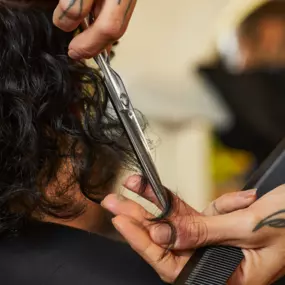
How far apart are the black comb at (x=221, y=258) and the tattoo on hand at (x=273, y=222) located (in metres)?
0.03

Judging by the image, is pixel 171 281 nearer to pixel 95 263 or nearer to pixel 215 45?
pixel 95 263

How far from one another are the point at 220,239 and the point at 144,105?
1368 millimetres

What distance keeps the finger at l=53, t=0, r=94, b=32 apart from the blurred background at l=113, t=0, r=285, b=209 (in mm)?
1181

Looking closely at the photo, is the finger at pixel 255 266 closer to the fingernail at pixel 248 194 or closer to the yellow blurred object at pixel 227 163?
the fingernail at pixel 248 194

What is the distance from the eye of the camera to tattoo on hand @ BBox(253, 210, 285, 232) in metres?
0.50

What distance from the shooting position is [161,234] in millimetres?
485

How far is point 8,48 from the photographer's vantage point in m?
0.58

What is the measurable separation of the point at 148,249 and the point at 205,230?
5cm

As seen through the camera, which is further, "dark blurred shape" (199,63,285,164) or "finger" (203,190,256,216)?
"dark blurred shape" (199,63,285,164)

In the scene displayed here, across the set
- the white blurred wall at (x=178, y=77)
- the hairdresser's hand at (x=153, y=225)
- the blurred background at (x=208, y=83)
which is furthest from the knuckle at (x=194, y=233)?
the white blurred wall at (x=178, y=77)

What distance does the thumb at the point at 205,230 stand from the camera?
49 cm

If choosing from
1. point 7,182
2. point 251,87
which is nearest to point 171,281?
point 7,182

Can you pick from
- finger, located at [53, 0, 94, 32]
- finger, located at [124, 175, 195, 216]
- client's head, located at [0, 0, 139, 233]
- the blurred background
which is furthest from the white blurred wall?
finger, located at [53, 0, 94, 32]

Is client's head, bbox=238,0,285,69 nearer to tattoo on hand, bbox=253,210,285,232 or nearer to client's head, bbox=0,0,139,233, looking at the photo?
client's head, bbox=0,0,139,233
